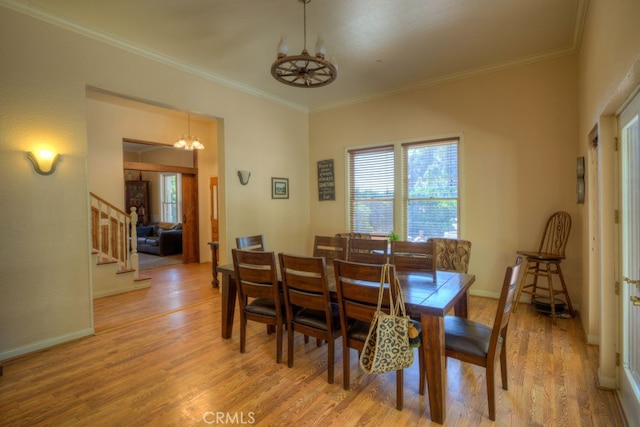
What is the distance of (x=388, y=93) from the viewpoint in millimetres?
5008

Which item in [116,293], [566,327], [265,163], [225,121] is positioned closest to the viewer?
[566,327]

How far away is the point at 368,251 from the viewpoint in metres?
3.21

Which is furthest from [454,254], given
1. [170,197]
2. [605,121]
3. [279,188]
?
[170,197]

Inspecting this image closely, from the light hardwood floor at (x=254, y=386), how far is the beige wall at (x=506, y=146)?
3.80 feet

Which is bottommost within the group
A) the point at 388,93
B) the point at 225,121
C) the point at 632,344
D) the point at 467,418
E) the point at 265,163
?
the point at 467,418

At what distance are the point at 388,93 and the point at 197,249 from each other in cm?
549

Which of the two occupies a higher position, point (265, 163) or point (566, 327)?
point (265, 163)

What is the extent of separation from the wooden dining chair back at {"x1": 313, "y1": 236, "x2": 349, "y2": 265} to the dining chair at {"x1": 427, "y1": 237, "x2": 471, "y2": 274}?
1.12 metres

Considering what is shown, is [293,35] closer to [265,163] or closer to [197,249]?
[265,163]

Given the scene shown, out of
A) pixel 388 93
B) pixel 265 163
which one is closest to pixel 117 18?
pixel 265 163

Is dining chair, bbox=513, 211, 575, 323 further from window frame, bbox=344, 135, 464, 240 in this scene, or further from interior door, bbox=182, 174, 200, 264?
interior door, bbox=182, 174, 200, 264

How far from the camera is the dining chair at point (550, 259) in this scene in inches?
136

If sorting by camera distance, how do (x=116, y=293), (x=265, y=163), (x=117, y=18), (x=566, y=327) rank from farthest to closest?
(x=265, y=163)
(x=116, y=293)
(x=566, y=327)
(x=117, y=18)

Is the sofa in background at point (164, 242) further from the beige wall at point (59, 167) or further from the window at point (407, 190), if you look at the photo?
the window at point (407, 190)
